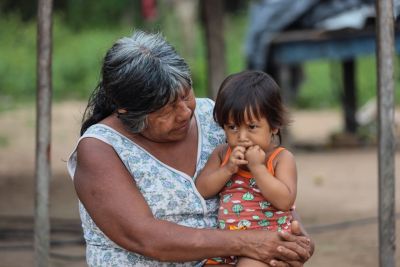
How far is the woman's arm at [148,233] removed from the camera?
114 inches

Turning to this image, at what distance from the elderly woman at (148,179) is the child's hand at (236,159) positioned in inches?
7.9

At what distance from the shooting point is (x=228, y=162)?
9.69 ft

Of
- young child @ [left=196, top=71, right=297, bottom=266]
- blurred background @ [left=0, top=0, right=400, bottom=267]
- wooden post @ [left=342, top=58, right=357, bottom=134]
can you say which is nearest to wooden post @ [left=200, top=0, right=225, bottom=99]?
blurred background @ [left=0, top=0, right=400, bottom=267]

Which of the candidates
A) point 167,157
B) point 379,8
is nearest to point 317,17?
point 379,8

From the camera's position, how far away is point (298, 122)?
14281 mm

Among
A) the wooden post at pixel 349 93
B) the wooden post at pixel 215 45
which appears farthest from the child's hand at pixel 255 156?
the wooden post at pixel 349 93

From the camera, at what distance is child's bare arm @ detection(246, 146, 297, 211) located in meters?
2.89

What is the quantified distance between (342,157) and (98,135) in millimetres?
7798

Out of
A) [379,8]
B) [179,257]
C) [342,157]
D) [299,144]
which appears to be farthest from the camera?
[299,144]

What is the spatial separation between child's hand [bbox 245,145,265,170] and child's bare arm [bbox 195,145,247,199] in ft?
0.06

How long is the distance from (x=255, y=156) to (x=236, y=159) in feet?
0.21

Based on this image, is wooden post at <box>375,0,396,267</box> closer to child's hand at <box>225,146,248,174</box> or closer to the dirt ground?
child's hand at <box>225,146,248,174</box>

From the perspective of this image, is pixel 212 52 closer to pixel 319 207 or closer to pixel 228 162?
pixel 319 207

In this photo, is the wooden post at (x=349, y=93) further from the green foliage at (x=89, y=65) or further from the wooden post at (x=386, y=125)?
the wooden post at (x=386, y=125)
